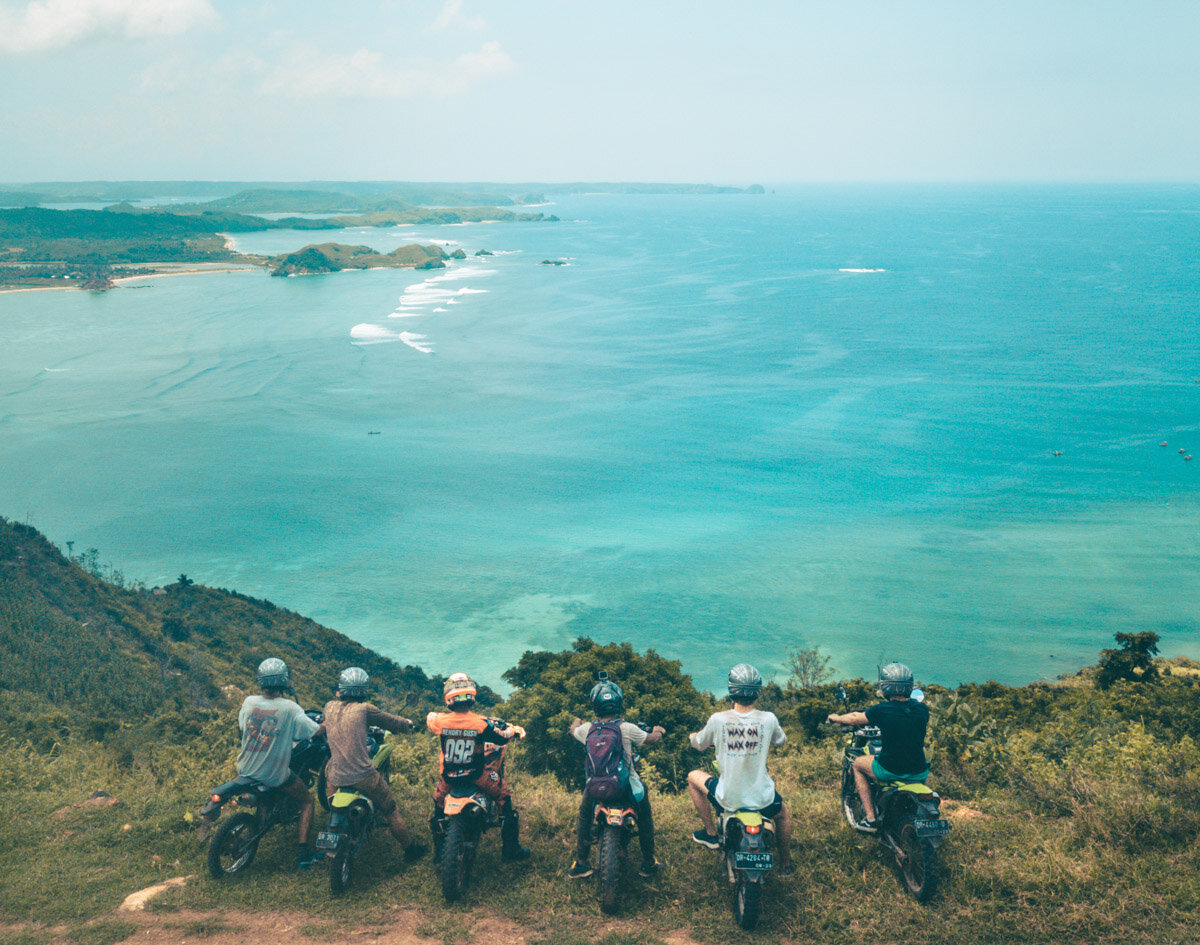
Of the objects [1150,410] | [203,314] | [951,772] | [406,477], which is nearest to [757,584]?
[406,477]

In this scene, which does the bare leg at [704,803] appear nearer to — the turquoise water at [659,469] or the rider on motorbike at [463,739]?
the rider on motorbike at [463,739]

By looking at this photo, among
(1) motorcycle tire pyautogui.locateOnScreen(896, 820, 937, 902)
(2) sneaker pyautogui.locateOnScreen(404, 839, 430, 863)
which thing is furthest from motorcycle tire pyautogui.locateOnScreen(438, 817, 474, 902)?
(1) motorcycle tire pyautogui.locateOnScreen(896, 820, 937, 902)

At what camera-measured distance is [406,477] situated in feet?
218

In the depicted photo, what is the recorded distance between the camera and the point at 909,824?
7.66 m

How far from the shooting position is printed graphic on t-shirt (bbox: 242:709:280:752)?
8.44m

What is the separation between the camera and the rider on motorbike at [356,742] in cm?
823

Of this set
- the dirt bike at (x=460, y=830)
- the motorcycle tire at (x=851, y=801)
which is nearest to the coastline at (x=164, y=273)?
the dirt bike at (x=460, y=830)

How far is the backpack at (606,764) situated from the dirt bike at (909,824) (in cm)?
241

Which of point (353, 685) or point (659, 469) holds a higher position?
point (353, 685)

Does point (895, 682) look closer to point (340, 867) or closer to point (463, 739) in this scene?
point (463, 739)

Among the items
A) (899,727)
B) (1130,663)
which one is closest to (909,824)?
(899,727)

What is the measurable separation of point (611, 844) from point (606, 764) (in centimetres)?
72

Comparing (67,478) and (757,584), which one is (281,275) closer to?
(67,478)

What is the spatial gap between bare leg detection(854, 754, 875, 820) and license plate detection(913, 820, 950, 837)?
67cm
